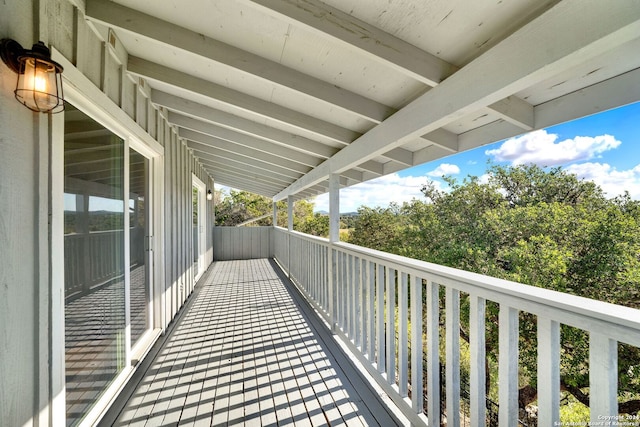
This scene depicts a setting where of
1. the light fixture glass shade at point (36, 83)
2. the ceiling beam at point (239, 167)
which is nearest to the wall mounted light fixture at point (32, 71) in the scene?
the light fixture glass shade at point (36, 83)

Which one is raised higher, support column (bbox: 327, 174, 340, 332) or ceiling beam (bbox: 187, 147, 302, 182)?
ceiling beam (bbox: 187, 147, 302, 182)

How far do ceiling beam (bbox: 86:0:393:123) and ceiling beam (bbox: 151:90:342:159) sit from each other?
1236mm

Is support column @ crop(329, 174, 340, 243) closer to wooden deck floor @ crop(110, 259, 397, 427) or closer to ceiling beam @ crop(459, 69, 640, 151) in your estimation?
wooden deck floor @ crop(110, 259, 397, 427)

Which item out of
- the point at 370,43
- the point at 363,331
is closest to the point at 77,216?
the point at 370,43

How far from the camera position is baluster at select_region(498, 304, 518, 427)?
119 cm

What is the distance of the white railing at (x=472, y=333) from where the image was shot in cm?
87

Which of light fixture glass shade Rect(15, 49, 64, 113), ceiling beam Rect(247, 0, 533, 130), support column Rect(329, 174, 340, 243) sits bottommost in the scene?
support column Rect(329, 174, 340, 243)

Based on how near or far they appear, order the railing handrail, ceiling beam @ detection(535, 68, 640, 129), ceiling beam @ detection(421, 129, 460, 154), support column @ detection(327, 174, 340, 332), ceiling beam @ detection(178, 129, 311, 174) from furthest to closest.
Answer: ceiling beam @ detection(178, 129, 311, 174), support column @ detection(327, 174, 340, 332), ceiling beam @ detection(421, 129, 460, 154), ceiling beam @ detection(535, 68, 640, 129), the railing handrail

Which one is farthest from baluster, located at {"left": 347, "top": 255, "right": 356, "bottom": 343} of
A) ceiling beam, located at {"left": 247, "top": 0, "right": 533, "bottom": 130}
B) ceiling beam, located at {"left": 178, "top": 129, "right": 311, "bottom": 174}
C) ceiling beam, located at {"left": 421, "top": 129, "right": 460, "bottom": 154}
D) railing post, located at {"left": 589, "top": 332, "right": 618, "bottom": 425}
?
ceiling beam, located at {"left": 178, "top": 129, "right": 311, "bottom": 174}

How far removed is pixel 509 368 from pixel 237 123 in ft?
10.2

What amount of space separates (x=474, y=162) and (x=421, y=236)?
45.0ft

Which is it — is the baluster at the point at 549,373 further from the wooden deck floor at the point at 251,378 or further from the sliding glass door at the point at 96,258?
the sliding glass door at the point at 96,258

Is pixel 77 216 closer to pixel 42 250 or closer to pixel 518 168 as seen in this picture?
pixel 42 250

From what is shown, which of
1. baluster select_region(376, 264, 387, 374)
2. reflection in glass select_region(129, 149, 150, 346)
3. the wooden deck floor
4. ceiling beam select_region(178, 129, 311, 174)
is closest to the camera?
the wooden deck floor
